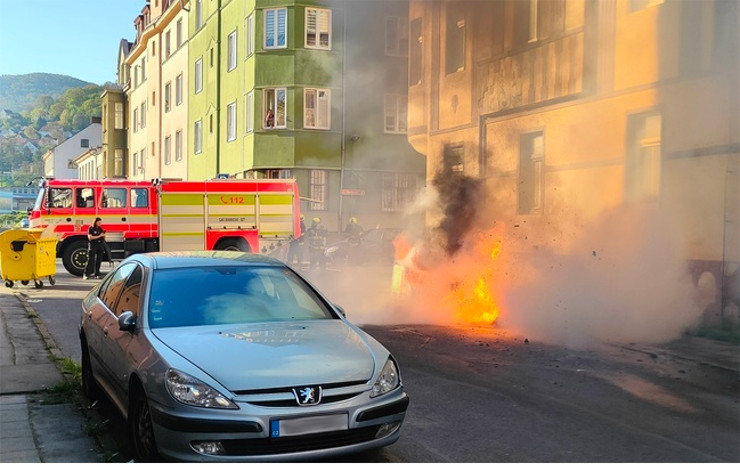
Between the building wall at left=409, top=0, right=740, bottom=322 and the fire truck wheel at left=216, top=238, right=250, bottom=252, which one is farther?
the fire truck wheel at left=216, top=238, right=250, bottom=252

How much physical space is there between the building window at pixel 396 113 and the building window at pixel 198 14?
20994mm

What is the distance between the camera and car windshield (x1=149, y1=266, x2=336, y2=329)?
444 cm

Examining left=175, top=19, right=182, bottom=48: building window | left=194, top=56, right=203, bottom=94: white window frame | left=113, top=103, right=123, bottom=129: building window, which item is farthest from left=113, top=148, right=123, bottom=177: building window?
left=194, top=56, right=203, bottom=94: white window frame

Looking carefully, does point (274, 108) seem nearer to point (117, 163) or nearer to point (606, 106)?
point (606, 106)

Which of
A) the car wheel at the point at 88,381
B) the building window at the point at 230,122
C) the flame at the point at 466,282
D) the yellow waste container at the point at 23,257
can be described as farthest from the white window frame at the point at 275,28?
the car wheel at the point at 88,381

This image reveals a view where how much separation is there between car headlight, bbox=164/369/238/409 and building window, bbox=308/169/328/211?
20166 millimetres

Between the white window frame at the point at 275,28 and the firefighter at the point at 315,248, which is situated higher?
the white window frame at the point at 275,28

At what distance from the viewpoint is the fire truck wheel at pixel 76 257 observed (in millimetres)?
17062

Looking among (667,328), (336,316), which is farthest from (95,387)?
(667,328)

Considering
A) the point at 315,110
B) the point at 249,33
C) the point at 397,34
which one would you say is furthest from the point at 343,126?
the point at 397,34

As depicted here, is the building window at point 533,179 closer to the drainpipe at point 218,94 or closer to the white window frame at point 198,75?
the drainpipe at point 218,94

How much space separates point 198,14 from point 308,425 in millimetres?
32187

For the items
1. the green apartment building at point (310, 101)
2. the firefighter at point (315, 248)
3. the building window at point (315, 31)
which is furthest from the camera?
the firefighter at point (315, 248)

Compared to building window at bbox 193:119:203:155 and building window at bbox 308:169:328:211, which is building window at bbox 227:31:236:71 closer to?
building window at bbox 193:119:203:155
